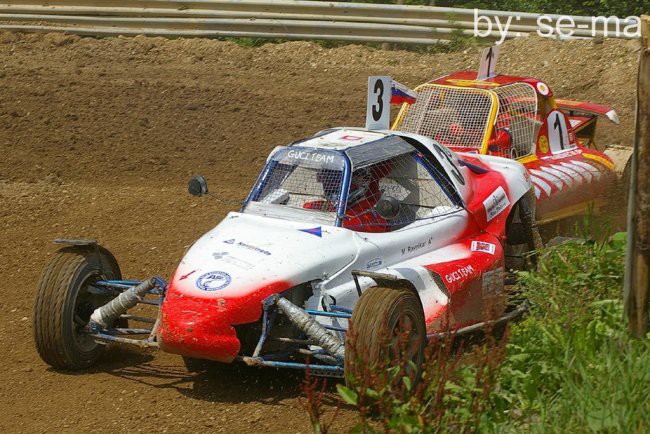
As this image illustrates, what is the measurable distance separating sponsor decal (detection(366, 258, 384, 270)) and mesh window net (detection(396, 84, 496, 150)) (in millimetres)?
2888

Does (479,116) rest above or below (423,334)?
above

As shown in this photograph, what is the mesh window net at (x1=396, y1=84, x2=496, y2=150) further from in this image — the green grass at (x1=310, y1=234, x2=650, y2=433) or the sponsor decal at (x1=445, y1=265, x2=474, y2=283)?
the green grass at (x1=310, y1=234, x2=650, y2=433)

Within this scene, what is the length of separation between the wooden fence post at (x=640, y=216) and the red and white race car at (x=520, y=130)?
13.5 ft

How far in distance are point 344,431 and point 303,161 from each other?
2301 millimetres

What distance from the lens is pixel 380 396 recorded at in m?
4.47

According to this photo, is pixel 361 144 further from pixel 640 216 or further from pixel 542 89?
pixel 542 89

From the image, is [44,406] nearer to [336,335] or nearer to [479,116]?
[336,335]

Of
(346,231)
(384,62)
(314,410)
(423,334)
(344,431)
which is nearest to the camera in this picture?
(314,410)

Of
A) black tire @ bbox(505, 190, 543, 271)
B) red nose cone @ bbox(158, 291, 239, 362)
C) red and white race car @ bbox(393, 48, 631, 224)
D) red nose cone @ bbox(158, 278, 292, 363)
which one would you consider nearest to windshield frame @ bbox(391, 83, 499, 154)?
red and white race car @ bbox(393, 48, 631, 224)

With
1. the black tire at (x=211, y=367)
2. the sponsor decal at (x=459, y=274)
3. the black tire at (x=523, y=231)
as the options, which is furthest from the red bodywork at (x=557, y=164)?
the black tire at (x=211, y=367)

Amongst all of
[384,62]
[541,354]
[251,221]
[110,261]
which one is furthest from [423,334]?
[384,62]

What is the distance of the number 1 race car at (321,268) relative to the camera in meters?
6.63

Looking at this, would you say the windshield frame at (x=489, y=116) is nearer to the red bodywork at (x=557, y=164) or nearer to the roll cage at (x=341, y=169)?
the red bodywork at (x=557, y=164)

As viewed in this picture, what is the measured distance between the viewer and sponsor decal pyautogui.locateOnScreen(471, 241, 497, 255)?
8055mm
